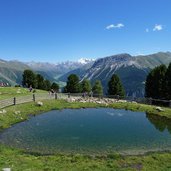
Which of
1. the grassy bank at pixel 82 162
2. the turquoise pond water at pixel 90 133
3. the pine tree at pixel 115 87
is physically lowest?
the grassy bank at pixel 82 162

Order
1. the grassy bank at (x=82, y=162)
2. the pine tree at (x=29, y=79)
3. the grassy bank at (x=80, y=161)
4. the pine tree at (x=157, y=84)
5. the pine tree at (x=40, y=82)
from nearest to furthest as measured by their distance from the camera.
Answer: the grassy bank at (x=82, y=162) < the grassy bank at (x=80, y=161) < the pine tree at (x=157, y=84) < the pine tree at (x=29, y=79) < the pine tree at (x=40, y=82)

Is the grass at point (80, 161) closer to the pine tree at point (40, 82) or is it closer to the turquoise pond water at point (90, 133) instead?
the turquoise pond water at point (90, 133)

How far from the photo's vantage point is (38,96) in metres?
75.5

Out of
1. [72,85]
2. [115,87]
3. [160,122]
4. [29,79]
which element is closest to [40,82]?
[29,79]

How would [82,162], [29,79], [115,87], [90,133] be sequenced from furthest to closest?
[29,79] < [115,87] < [90,133] < [82,162]

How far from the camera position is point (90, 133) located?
4394cm

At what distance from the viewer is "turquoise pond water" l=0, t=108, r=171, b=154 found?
36.5 meters

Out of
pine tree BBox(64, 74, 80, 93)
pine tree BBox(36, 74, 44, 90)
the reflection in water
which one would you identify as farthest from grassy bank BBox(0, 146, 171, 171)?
pine tree BBox(36, 74, 44, 90)

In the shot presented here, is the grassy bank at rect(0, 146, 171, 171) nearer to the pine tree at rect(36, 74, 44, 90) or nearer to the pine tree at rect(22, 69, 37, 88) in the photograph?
the pine tree at rect(22, 69, 37, 88)

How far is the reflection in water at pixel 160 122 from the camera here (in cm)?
4947

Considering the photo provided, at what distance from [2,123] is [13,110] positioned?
29.0ft

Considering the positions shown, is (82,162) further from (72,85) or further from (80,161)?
(72,85)

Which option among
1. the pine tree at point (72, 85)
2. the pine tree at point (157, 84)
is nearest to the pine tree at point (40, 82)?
the pine tree at point (72, 85)

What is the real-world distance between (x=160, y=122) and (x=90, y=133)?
1694 cm
